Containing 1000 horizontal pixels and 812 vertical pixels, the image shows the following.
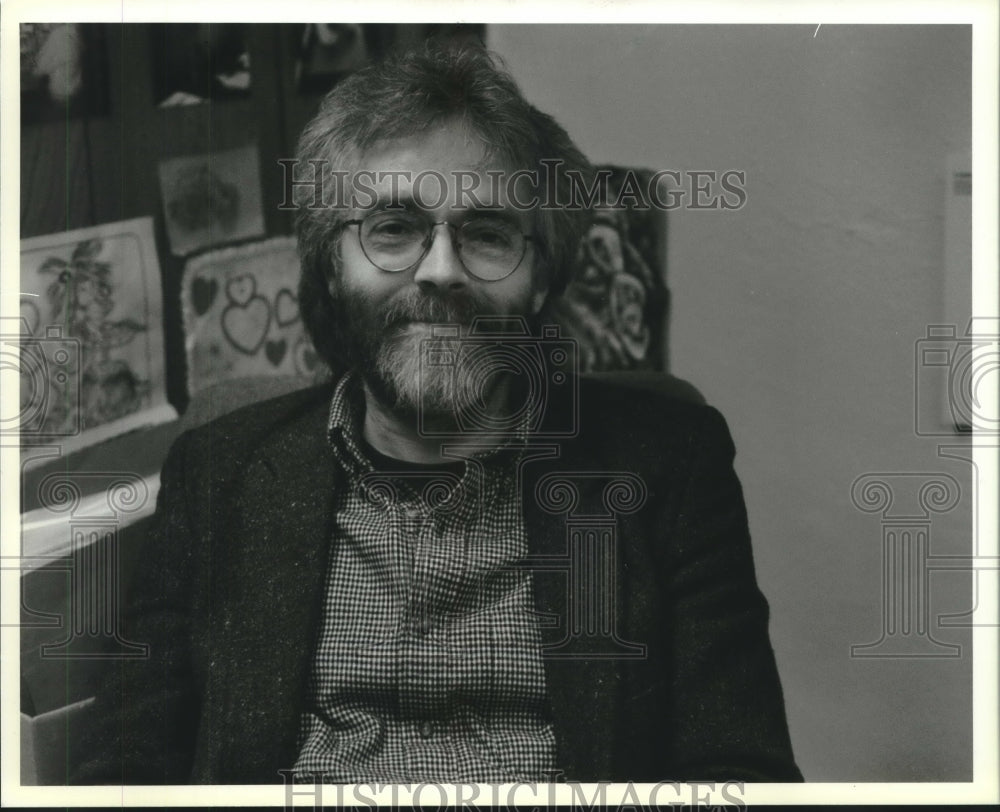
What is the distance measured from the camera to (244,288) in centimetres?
293

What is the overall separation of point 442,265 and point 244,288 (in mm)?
555

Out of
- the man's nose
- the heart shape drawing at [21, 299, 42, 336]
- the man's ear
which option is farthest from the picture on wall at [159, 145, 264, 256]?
the man's ear

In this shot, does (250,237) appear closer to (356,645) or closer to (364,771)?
(356,645)

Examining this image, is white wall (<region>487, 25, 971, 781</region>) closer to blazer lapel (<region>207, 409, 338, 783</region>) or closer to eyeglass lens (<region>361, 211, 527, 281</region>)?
eyeglass lens (<region>361, 211, 527, 281</region>)

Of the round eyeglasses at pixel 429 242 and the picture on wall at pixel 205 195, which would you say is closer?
the round eyeglasses at pixel 429 242

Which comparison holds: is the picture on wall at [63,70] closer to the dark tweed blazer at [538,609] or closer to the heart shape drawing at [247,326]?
the heart shape drawing at [247,326]

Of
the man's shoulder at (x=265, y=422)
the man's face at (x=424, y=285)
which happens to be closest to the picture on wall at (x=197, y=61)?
the man's face at (x=424, y=285)

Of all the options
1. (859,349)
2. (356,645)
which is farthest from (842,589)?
(356,645)

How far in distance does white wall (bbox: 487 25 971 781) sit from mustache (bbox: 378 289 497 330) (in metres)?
0.52

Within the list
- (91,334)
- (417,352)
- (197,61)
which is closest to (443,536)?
(417,352)

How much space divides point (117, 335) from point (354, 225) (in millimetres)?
727

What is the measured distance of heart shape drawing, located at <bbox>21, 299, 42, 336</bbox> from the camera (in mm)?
2994

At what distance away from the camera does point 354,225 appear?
2.88 metres

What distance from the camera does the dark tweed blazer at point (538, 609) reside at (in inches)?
112
